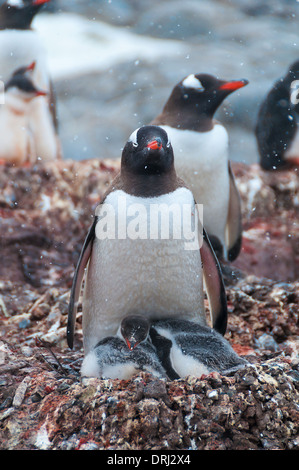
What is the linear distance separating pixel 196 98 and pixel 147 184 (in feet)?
3.55

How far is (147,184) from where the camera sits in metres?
2.06

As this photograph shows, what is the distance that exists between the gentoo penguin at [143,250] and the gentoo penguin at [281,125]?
3034 millimetres

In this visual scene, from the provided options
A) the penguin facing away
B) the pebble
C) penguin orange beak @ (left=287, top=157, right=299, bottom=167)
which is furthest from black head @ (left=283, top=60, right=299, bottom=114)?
the pebble

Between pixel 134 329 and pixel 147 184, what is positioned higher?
pixel 147 184

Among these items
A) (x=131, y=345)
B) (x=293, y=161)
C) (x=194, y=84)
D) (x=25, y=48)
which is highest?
(x=194, y=84)

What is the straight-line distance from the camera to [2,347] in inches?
93.1

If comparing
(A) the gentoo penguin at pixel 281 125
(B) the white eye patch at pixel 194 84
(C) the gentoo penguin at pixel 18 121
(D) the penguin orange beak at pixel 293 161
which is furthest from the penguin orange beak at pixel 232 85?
(D) the penguin orange beak at pixel 293 161

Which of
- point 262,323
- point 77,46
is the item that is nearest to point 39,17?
point 77,46

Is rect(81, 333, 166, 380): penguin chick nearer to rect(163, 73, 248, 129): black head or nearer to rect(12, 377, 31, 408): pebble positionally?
rect(12, 377, 31, 408): pebble

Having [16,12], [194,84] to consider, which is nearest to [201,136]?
[194,84]

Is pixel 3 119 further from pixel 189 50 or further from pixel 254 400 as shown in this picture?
pixel 189 50

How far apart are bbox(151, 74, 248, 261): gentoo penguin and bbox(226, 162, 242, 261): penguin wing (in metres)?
0.16

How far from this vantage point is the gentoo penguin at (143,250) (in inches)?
80.7

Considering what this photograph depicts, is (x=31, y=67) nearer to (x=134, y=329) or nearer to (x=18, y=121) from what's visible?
(x=18, y=121)
